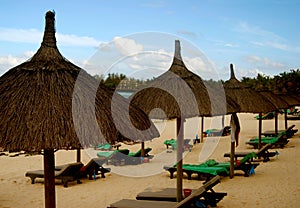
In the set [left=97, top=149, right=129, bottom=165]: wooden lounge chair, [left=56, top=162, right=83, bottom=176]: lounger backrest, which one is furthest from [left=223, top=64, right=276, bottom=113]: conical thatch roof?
[left=56, top=162, right=83, bottom=176]: lounger backrest

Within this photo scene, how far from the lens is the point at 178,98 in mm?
6941

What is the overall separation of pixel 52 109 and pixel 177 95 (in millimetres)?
3057

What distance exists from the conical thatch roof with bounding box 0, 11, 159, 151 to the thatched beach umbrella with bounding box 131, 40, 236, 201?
175cm

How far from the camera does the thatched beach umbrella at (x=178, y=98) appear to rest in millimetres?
6906

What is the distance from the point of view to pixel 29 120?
4281 mm

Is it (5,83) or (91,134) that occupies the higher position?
(5,83)

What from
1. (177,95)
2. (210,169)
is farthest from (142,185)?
(177,95)

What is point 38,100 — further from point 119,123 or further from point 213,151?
point 213,151

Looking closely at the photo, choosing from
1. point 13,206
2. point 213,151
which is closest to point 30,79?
point 13,206

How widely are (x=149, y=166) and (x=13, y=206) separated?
5.64 meters

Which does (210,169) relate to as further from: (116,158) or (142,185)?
(116,158)

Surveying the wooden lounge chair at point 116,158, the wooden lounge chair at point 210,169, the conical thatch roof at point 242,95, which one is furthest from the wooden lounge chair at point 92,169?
the conical thatch roof at point 242,95

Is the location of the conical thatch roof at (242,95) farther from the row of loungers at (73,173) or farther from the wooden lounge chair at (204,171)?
the row of loungers at (73,173)

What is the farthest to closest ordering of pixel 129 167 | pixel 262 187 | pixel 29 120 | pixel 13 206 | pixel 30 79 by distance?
1. pixel 129 167
2. pixel 262 187
3. pixel 13 206
4. pixel 30 79
5. pixel 29 120
